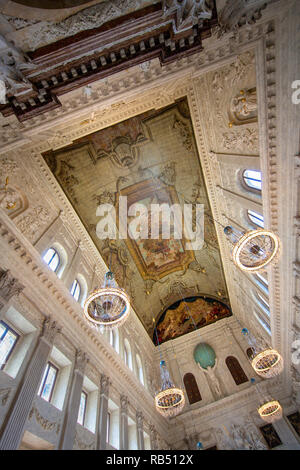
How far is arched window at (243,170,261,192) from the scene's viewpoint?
6909 millimetres

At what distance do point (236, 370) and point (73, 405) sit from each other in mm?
10258

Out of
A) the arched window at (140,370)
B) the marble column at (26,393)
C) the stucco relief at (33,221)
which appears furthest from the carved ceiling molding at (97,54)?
the arched window at (140,370)

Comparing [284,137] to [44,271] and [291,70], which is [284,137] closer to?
[291,70]

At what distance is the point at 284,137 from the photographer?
4.99m

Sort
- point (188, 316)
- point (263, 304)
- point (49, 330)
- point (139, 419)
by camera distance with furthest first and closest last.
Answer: point (188, 316) < point (263, 304) < point (139, 419) < point (49, 330)

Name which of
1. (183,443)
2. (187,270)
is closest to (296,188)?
(187,270)

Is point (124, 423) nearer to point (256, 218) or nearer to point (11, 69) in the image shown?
point (256, 218)

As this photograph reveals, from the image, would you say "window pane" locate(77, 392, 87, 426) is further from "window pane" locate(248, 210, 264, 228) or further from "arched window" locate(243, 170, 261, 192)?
"arched window" locate(243, 170, 261, 192)

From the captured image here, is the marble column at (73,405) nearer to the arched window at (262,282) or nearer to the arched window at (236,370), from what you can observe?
the arched window at (262,282)

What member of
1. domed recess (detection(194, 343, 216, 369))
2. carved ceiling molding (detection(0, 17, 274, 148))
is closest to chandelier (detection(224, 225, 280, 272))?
carved ceiling molding (detection(0, 17, 274, 148))

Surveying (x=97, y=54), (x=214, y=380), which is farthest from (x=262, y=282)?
(x=97, y=54)

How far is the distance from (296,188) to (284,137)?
1185 millimetres

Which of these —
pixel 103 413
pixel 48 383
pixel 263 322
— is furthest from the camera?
pixel 263 322

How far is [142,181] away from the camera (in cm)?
1058
